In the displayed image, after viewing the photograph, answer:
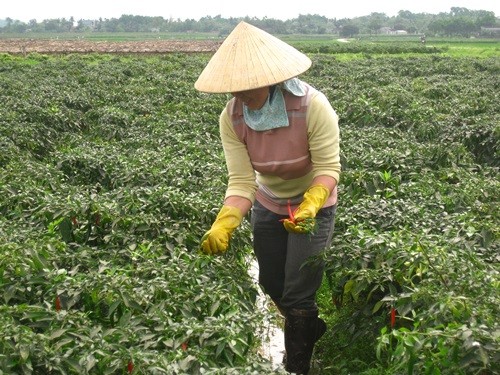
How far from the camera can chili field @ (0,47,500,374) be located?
271 cm

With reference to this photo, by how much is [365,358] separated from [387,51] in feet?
113

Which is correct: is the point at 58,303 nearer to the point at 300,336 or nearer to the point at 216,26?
the point at 300,336

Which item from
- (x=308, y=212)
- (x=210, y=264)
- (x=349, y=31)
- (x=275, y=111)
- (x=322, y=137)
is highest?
(x=275, y=111)

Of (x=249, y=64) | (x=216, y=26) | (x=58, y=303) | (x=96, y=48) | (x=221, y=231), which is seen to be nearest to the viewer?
(x=58, y=303)

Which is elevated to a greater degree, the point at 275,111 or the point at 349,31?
the point at 275,111

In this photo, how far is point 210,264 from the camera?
376cm

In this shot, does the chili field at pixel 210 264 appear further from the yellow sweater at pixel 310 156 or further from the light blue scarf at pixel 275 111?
the light blue scarf at pixel 275 111

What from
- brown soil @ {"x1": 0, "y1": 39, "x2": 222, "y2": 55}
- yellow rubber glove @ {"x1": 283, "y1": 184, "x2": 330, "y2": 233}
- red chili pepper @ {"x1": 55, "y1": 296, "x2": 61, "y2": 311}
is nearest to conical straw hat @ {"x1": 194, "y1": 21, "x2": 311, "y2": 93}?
yellow rubber glove @ {"x1": 283, "y1": 184, "x2": 330, "y2": 233}

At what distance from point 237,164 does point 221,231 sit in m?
0.37

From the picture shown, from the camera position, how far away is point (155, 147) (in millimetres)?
7836

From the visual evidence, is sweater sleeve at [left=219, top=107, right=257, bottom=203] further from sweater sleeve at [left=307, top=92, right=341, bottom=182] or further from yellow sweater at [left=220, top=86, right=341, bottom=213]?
sweater sleeve at [left=307, top=92, right=341, bottom=182]

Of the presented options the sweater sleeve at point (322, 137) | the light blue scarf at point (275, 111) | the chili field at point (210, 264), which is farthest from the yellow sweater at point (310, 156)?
the chili field at point (210, 264)

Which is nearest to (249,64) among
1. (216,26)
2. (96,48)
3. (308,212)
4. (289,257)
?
(308,212)

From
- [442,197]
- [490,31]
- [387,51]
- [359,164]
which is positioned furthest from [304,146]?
[490,31]
